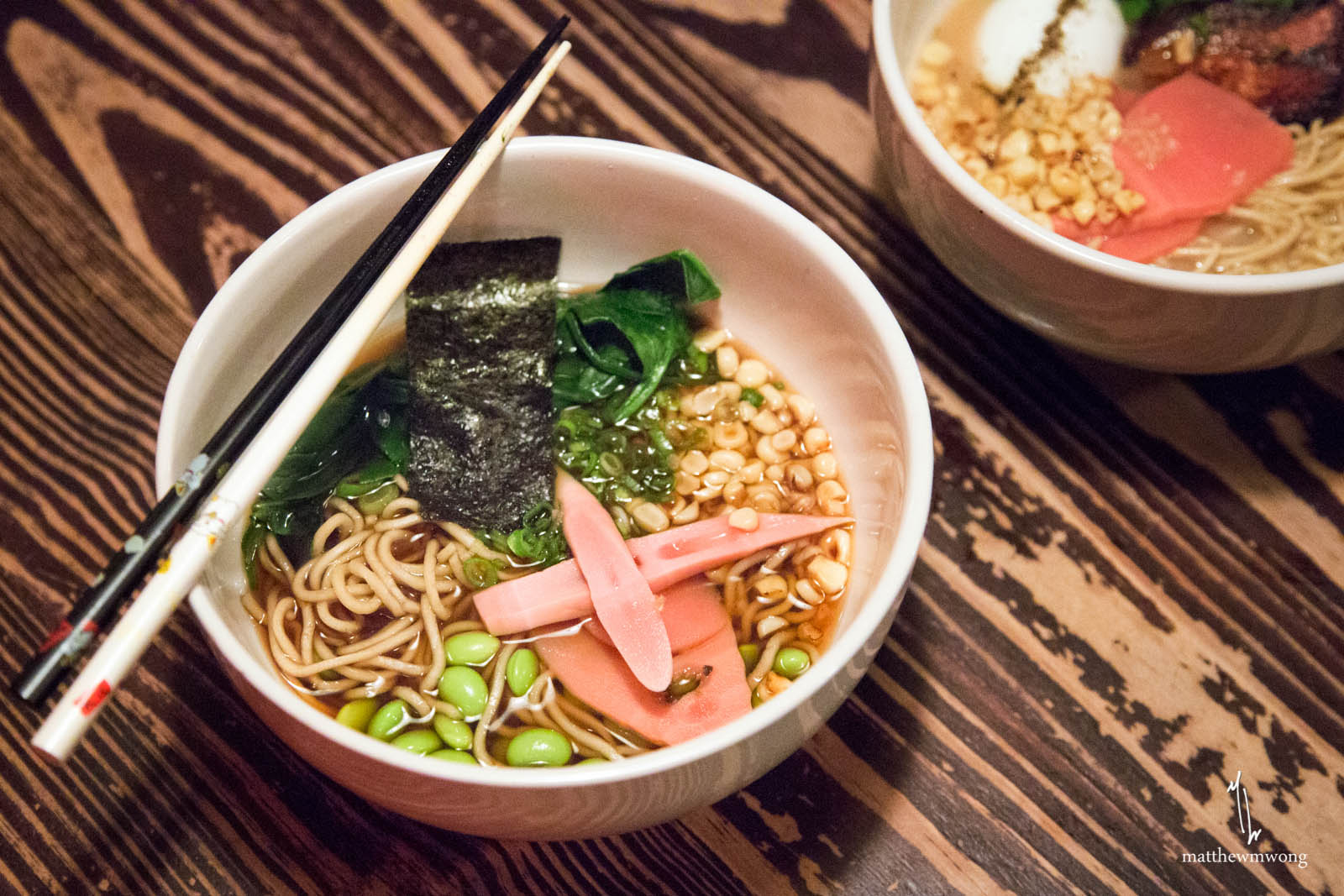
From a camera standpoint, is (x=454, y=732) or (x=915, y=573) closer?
(x=454, y=732)

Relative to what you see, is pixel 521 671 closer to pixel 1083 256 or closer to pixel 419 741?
pixel 419 741

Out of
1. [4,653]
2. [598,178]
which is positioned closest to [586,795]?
[598,178]

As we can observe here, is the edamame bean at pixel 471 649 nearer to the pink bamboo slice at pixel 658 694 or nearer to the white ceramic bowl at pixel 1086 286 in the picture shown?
the pink bamboo slice at pixel 658 694

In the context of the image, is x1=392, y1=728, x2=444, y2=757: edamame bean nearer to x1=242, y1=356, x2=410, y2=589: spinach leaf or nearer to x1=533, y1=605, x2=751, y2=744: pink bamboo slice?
x1=533, y1=605, x2=751, y2=744: pink bamboo slice

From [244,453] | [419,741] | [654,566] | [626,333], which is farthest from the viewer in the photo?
[626,333]

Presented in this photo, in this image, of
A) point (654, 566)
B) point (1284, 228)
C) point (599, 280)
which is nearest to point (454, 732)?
point (654, 566)

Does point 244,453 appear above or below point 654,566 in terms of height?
above

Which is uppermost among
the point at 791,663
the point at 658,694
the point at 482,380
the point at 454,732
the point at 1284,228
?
the point at 482,380
